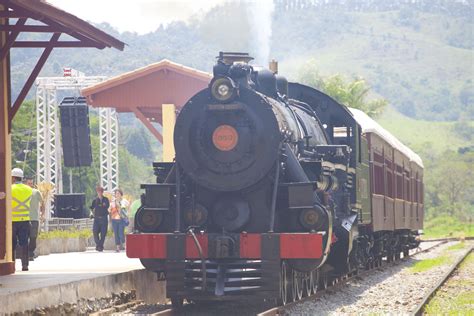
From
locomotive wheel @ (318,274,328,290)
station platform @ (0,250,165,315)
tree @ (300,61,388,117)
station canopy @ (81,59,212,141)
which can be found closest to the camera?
station platform @ (0,250,165,315)

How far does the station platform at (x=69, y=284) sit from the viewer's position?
11.4m

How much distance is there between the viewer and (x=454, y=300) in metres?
14.8

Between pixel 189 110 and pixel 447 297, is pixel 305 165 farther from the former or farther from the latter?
pixel 447 297

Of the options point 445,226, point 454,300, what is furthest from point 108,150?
point 454,300

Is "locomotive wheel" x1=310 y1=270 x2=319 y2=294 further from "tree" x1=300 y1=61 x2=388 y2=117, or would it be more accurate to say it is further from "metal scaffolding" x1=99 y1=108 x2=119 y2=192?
"tree" x1=300 y1=61 x2=388 y2=117

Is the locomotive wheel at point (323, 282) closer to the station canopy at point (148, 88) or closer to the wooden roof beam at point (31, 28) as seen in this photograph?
the wooden roof beam at point (31, 28)

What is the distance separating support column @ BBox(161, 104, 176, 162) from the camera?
2658 cm

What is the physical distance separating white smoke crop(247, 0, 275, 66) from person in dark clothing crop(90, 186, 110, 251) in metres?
13.3

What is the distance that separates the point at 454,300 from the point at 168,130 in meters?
13.7

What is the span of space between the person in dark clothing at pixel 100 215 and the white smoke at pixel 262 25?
43.6ft

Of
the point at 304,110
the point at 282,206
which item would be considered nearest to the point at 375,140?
the point at 304,110

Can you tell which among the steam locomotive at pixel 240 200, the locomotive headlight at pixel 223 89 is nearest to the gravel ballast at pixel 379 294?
the steam locomotive at pixel 240 200

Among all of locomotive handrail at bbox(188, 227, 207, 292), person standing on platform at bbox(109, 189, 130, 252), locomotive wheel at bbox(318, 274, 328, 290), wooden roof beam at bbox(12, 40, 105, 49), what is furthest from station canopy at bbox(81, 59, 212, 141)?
locomotive handrail at bbox(188, 227, 207, 292)

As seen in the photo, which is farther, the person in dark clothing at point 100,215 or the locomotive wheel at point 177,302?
the person in dark clothing at point 100,215
